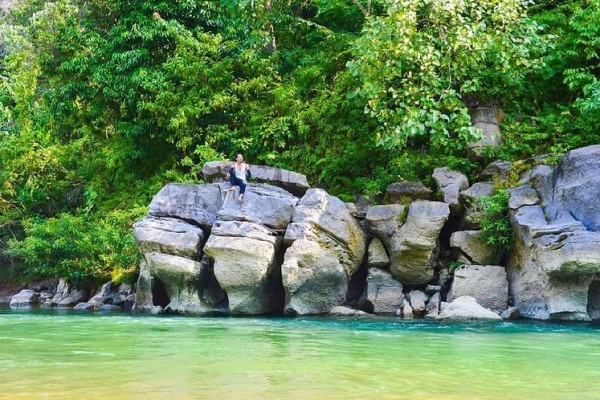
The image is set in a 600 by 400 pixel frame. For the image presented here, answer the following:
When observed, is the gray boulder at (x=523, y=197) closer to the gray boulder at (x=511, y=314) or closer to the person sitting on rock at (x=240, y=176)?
the gray boulder at (x=511, y=314)

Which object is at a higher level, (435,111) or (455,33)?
(455,33)

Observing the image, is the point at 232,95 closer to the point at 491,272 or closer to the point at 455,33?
the point at 455,33

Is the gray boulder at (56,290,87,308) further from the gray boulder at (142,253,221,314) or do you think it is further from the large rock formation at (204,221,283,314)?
the large rock formation at (204,221,283,314)

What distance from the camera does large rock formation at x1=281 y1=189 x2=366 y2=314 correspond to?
13.9 metres

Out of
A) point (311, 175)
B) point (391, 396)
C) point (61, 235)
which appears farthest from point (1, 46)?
point (391, 396)

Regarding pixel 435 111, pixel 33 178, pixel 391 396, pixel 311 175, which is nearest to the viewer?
pixel 391 396

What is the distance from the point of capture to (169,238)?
48.3ft

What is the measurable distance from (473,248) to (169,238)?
6.52 metres

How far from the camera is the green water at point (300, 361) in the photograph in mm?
5355

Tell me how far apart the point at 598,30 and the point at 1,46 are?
76.5ft

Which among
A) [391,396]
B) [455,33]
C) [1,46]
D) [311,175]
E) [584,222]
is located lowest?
[391,396]

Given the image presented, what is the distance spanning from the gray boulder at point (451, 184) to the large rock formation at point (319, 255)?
7.03 ft

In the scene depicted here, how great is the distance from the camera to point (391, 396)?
509 centimetres

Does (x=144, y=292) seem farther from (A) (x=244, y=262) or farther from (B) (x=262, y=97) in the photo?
(B) (x=262, y=97)
